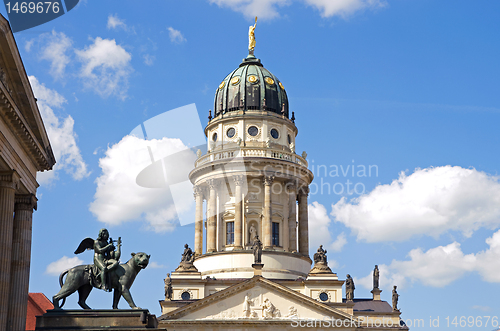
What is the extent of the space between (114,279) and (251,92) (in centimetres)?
5316

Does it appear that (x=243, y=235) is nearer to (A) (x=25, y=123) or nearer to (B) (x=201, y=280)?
(B) (x=201, y=280)

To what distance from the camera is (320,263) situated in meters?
69.1

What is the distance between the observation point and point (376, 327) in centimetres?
6756

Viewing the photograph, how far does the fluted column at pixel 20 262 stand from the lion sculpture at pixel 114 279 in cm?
569

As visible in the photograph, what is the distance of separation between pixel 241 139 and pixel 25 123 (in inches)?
1822

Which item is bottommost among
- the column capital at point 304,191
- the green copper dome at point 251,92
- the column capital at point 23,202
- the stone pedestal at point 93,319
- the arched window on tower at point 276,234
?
the stone pedestal at point 93,319

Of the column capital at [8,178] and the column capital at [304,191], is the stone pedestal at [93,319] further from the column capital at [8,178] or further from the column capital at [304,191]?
the column capital at [304,191]

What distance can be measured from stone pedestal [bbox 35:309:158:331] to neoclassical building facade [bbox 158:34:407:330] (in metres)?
37.4

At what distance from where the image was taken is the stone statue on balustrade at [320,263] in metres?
68.6

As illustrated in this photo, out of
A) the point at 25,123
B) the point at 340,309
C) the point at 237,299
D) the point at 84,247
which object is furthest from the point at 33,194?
the point at 340,309

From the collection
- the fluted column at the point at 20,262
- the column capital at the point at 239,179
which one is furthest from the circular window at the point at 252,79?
the fluted column at the point at 20,262

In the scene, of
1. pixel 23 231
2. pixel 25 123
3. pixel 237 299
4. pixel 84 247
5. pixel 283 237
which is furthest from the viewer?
pixel 283 237

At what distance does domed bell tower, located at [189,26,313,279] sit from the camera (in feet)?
239

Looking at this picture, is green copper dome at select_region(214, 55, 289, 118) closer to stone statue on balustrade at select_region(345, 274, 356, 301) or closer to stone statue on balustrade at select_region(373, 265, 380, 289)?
stone statue on balustrade at select_region(373, 265, 380, 289)
